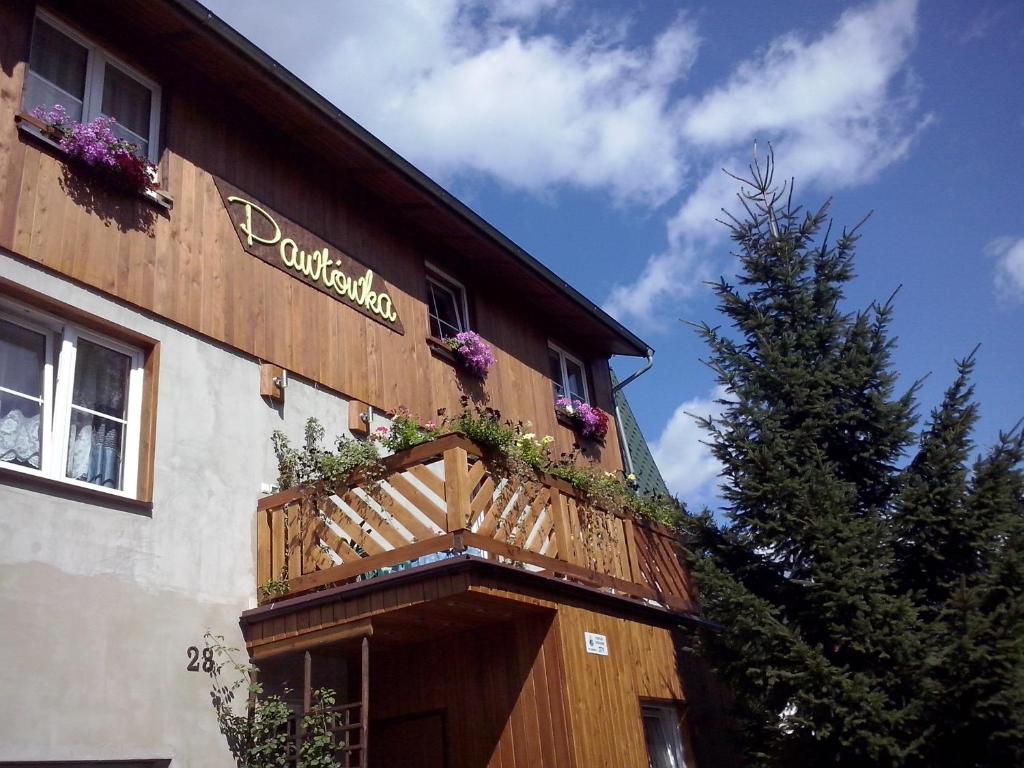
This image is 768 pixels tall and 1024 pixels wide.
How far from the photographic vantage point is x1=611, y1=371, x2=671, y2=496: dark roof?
57.6 feet

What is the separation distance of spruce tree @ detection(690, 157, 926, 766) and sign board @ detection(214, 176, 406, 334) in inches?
146

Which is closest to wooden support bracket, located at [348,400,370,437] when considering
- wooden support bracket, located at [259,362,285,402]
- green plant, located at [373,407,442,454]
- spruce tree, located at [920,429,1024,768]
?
green plant, located at [373,407,442,454]

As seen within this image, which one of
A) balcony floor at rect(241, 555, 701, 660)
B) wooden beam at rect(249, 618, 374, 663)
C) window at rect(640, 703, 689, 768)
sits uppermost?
balcony floor at rect(241, 555, 701, 660)

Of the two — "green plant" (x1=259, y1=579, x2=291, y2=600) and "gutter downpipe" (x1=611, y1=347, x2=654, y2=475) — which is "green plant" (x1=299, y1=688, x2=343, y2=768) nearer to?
"green plant" (x1=259, y1=579, x2=291, y2=600)

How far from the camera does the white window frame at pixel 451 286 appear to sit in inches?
484

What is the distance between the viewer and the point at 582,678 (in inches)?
292

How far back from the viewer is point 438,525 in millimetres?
7047

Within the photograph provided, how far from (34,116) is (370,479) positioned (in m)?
3.90

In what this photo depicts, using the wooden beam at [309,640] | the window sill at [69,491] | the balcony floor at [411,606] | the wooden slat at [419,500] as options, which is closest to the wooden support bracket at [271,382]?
the window sill at [69,491]

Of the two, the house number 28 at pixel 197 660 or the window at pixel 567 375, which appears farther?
the window at pixel 567 375

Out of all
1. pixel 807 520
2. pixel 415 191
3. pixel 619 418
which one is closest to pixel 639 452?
pixel 619 418

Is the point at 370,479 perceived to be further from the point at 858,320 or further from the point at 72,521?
the point at 858,320

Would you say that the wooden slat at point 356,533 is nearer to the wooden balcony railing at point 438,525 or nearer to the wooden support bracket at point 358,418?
the wooden balcony railing at point 438,525

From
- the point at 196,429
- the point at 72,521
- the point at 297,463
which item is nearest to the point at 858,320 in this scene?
the point at 297,463
